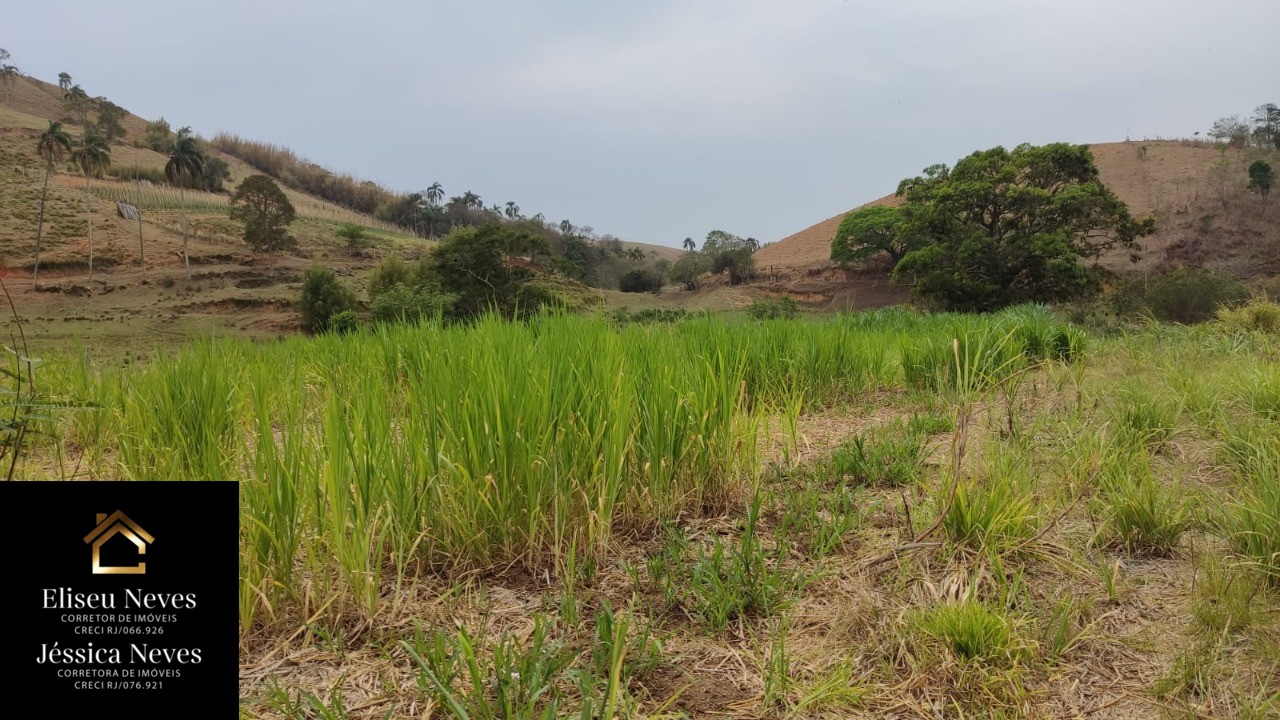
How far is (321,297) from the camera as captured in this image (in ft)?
68.0

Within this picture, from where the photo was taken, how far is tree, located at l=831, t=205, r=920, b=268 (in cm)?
3628

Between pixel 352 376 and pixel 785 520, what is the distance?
2.83 metres

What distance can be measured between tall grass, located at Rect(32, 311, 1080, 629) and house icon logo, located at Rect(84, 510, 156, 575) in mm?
364

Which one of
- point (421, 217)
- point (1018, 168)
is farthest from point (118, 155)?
point (1018, 168)

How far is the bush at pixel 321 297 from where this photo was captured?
784 inches

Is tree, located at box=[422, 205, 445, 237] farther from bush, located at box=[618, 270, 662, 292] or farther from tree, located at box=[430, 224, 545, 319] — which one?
tree, located at box=[430, 224, 545, 319]

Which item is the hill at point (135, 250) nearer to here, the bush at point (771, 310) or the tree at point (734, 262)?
the bush at point (771, 310)

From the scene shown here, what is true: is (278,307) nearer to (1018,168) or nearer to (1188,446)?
(1188,446)

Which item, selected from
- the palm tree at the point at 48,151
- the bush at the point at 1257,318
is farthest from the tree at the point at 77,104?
the bush at the point at 1257,318

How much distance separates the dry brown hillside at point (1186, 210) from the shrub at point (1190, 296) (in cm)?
1372

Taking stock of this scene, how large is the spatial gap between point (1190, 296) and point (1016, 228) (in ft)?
21.6

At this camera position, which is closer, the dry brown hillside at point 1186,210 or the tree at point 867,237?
the dry brown hillside at point 1186,210

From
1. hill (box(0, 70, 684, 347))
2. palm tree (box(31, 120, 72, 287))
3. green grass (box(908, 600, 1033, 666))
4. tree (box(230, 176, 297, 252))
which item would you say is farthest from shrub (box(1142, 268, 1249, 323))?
tree (box(230, 176, 297, 252))

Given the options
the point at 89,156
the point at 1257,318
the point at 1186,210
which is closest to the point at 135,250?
the point at 89,156
